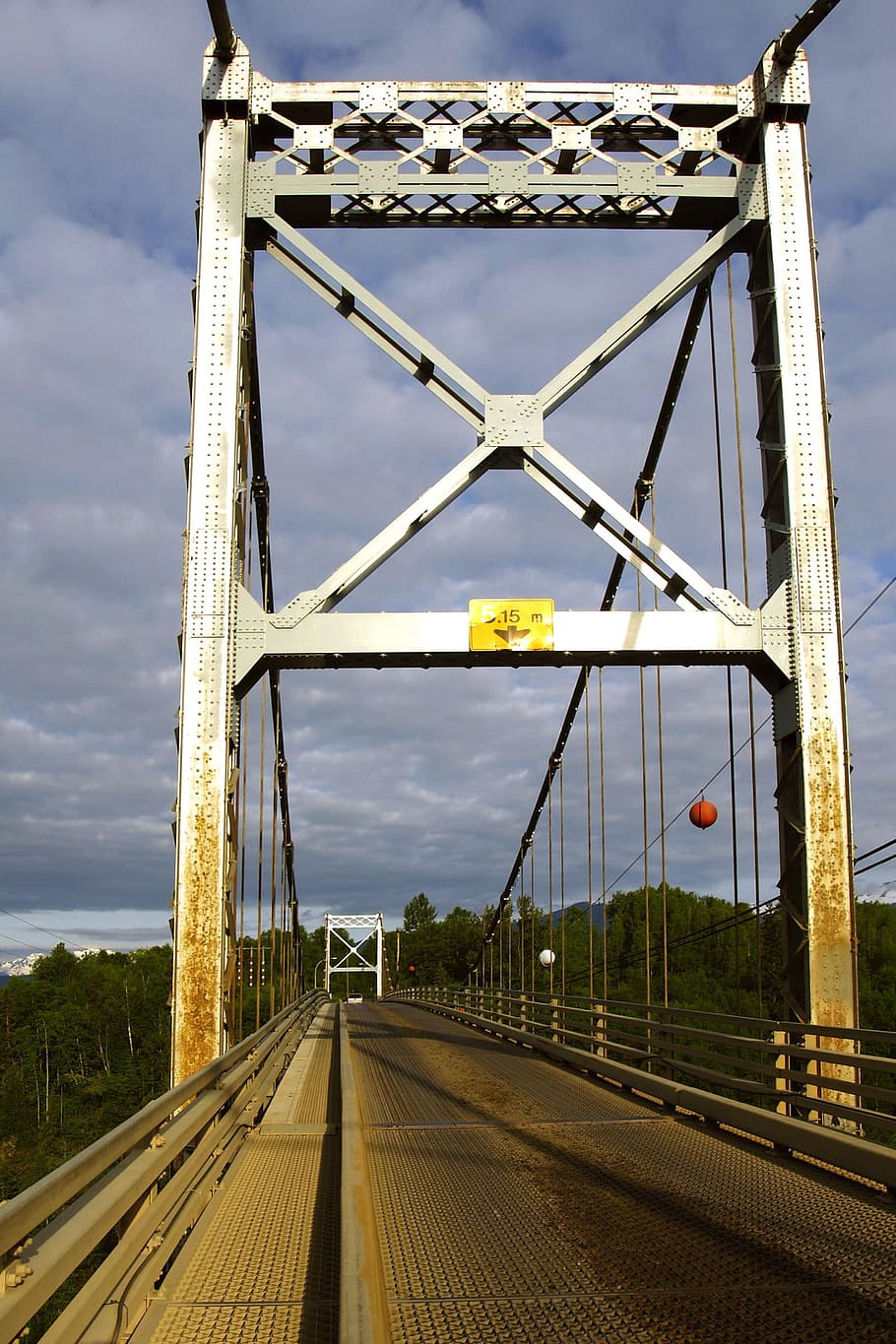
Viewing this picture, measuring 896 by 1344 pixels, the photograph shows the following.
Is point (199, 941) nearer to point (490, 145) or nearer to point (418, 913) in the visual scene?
point (490, 145)

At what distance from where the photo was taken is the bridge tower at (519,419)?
11.7 m

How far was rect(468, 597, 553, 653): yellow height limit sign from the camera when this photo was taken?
12.4 meters

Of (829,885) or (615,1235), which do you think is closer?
(615,1235)

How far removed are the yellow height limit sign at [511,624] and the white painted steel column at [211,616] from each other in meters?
2.44

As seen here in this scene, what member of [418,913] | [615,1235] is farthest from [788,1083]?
[418,913]

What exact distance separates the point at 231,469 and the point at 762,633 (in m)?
5.49

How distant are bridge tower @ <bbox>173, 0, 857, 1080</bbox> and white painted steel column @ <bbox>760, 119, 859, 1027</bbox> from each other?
2 centimetres

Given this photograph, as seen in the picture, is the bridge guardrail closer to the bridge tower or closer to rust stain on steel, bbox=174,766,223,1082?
the bridge tower

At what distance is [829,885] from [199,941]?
5875 millimetres

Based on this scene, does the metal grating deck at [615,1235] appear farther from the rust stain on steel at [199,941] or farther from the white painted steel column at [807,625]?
the white painted steel column at [807,625]

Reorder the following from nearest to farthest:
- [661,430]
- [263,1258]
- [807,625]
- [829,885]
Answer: [263,1258], [829,885], [807,625], [661,430]

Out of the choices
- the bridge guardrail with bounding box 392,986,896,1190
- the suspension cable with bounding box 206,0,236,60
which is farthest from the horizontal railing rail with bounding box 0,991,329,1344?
the suspension cable with bounding box 206,0,236,60

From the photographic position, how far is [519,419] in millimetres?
12906

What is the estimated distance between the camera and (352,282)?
519 inches
